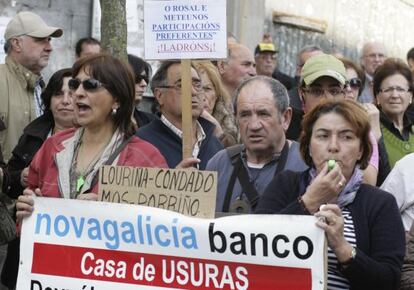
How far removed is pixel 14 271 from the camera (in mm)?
6715

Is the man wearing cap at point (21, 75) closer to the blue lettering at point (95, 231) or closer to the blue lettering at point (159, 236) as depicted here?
the blue lettering at point (95, 231)

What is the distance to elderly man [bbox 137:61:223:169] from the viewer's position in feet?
22.5

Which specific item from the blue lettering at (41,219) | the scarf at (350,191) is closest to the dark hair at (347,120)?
the scarf at (350,191)

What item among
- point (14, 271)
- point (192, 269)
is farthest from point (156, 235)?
point (14, 271)

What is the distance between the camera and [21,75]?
8648mm

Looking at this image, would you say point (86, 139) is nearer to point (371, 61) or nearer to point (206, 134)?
point (206, 134)

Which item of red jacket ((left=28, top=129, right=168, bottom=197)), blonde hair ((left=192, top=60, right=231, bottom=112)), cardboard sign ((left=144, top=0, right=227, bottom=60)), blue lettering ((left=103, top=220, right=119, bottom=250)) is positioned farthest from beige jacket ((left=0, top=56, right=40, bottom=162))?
blue lettering ((left=103, top=220, right=119, bottom=250))

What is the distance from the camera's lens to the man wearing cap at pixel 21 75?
8.41 meters

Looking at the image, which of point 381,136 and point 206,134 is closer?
point 206,134

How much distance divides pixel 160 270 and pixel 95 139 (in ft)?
3.65

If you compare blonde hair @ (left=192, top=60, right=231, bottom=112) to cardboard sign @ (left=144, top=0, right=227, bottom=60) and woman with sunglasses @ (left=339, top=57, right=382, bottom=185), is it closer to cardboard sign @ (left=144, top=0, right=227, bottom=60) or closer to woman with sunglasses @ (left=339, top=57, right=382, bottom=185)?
Answer: woman with sunglasses @ (left=339, top=57, right=382, bottom=185)

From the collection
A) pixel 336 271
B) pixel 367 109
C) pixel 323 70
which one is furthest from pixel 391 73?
pixel 336 271

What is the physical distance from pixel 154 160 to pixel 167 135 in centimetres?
125

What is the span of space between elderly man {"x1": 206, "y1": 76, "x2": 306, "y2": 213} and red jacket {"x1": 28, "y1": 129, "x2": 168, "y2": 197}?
1.40 ft
